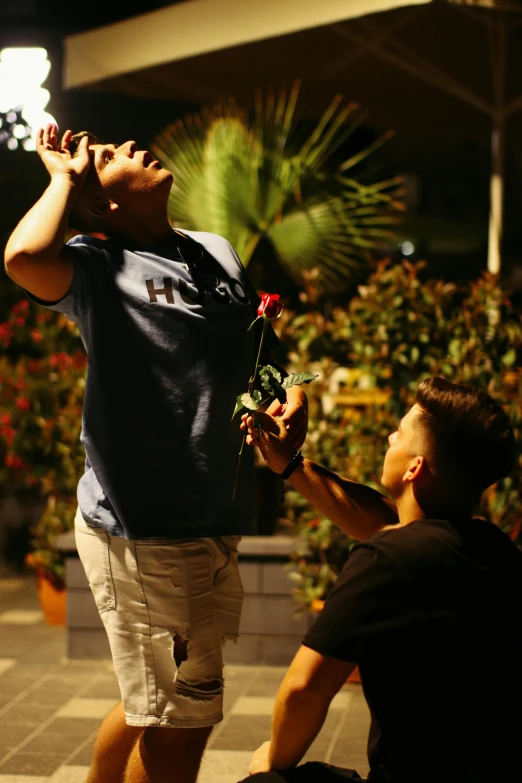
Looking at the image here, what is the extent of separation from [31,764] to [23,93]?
19.8ft

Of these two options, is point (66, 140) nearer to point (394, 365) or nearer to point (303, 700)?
point (303, 700)

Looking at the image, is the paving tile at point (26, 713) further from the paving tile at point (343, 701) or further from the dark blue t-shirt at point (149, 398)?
the dark blue t-shirt at point (149, 398)

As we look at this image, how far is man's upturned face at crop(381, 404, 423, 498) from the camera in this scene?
204 centimetres

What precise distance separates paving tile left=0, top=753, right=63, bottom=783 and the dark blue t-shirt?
4.81 feet

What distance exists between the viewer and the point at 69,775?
11.3 ft

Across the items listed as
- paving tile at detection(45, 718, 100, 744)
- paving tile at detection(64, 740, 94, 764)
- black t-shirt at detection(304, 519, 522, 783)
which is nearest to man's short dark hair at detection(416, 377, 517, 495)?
black t-shirt at detection(304, 519, 522, 783)

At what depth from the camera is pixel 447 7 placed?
6090mm

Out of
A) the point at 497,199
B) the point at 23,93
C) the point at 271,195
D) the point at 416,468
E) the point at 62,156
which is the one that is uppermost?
the point at 23,93

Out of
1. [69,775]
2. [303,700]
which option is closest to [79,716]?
[69,775]

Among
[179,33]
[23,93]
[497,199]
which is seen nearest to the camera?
[179,33]

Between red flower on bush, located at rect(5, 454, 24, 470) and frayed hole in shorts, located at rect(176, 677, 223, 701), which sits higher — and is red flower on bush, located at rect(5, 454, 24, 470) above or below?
above

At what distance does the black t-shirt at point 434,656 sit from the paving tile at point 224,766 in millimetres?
1683

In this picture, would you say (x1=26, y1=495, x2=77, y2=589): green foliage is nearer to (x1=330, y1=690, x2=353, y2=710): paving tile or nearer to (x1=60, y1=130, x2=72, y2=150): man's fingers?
(x1=330, y1=690, x2=353, y2=710): paving tile

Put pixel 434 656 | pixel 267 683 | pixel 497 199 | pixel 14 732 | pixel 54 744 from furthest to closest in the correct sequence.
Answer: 1. pixel 497 199
2. pixel 267 683
3. pixel 14 732
4. pixel 54 744
5. pixel 434 656
